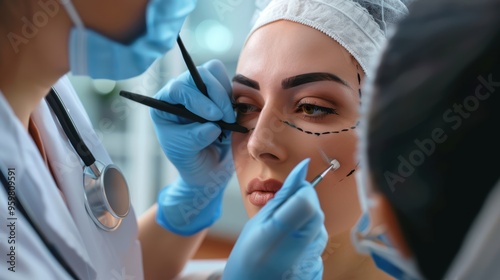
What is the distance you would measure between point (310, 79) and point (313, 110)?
0.06m

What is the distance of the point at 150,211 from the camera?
127 centimetres

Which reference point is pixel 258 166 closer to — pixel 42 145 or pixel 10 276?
pixel 42 145

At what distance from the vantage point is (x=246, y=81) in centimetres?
99

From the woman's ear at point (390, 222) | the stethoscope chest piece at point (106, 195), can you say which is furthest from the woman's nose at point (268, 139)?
the woman's ear at point (390, 222)

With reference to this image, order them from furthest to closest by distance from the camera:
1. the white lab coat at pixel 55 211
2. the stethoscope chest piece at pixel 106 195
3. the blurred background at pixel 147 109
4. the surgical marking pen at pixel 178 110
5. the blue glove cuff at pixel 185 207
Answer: the blurred background at pixel 147 109 < the blue glove cuff at pixel 185 207 < the surgical marking pen at pixel 178 110 < the stethoscope chest piece at pixel 106 195 < the white lab coat at pixel 55 211

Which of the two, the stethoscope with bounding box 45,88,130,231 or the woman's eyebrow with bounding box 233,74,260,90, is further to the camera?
the woman's eyebrow with bounding box 233,74,260,90

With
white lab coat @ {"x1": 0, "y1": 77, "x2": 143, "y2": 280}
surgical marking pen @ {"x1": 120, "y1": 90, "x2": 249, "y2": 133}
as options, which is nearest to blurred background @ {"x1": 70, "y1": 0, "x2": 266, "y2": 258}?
surgical marking pen @ {"x1": 120, "y1": 90, "x2": 249, "y2": 133}

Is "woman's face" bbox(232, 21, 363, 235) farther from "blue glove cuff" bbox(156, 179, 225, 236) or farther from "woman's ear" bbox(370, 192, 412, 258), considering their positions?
"woman's ear" bbox(370, 192, 412, 258)

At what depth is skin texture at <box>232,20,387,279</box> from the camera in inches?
36.3

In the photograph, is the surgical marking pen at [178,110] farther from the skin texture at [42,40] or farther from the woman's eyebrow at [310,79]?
the skin texture at [42,40]

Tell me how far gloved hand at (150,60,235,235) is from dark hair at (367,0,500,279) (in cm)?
59

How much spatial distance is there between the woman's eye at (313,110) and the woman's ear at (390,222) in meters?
0.46

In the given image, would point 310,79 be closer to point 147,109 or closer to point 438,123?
point 438,123

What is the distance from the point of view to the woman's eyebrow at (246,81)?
38.3 inches
